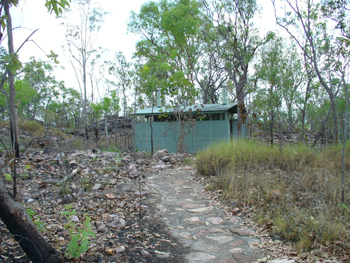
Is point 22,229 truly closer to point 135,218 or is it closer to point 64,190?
point 135,218

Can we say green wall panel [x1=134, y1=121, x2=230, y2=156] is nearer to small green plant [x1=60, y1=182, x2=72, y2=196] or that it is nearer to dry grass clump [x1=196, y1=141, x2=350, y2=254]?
dry grass clump [x1=196, y1=141, x2=350, y2=254]

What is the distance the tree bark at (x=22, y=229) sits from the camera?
7.38 feet

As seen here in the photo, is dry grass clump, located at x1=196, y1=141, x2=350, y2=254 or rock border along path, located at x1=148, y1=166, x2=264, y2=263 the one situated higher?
dry grass clump, located at x1=196, y1=141, x2=350, y2=254

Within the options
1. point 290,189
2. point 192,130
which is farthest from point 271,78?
point 290,189

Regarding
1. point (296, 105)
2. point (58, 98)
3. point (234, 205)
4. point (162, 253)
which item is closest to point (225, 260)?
point (162, 253)

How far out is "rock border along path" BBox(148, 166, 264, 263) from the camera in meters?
2.97

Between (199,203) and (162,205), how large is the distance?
2.07ft

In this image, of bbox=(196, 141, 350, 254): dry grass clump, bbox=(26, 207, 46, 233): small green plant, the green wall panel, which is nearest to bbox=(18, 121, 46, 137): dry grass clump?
the green wall panel

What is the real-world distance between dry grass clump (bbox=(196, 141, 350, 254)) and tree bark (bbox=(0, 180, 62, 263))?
2439 mm

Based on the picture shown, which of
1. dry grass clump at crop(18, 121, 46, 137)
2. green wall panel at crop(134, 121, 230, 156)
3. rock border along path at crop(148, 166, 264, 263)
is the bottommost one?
rock border along path at crop(148, 166, 264, 263)

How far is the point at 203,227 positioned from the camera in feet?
12.1

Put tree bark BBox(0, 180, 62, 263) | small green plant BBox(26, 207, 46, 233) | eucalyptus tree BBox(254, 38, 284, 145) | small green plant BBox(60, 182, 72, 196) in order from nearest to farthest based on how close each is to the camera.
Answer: tree bark BBox(0, 180, 62, 263), small green plant BBox(26, 207, 46, 233), small green plant BBox(60, 182, 72, 196), eucalyptus tree BBox(254, 38, 284, 145)

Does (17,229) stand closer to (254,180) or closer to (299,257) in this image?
(299,257)

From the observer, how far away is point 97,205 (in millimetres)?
4051
